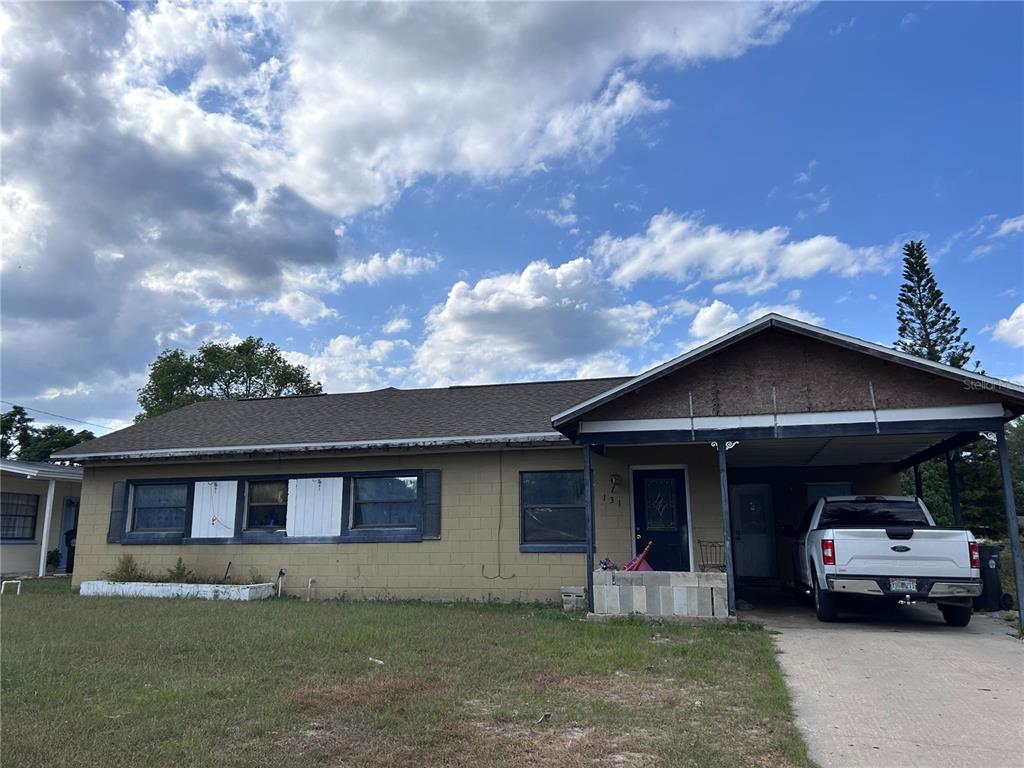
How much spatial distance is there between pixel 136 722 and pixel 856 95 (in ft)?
44.5

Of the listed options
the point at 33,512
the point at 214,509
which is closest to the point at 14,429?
the point at 33,512

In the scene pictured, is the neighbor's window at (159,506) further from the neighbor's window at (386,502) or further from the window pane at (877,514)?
the window pane at (877,514)

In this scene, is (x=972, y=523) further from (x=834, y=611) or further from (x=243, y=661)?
(x=243, y=661)

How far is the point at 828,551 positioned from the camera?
354 inches

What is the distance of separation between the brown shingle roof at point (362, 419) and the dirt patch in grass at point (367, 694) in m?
6.20

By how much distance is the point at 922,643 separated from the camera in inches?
319

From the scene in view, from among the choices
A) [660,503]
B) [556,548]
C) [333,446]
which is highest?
[333,446]

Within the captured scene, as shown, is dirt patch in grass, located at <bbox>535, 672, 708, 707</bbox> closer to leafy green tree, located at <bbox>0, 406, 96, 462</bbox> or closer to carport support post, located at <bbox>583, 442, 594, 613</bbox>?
carport support post, located at <bbox>583, 442, 594, 613</bbox>

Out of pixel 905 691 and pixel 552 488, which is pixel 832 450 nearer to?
pixel 552 488

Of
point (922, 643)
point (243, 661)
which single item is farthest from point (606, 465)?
point (243, 661)

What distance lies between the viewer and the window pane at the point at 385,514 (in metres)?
12.5

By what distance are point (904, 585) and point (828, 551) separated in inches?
35.8

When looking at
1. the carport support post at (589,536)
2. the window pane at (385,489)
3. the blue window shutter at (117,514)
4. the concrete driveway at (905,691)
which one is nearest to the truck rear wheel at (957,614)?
the concrete driveway at (905,691)

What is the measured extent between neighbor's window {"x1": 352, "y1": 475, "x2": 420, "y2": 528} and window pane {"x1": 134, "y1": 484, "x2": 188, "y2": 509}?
365 centimetres
